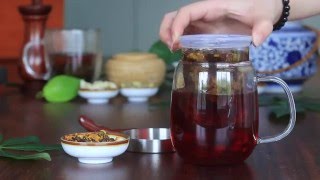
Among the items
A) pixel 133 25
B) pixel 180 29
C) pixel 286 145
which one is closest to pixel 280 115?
pixel 286 145

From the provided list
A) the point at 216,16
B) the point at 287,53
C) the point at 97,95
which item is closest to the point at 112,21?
the point at 287,53

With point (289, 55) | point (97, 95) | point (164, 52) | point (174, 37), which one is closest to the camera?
point (174, 37)

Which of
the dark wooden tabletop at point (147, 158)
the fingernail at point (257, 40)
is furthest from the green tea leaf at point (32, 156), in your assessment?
the fingernail at point (257, 40)

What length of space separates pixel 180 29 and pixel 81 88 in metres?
0.66

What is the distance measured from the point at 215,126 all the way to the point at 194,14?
0.67 ft

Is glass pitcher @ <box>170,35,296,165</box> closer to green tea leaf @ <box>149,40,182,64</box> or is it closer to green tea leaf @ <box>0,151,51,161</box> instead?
green tea leaf @ <box>0,151,51,161</box>

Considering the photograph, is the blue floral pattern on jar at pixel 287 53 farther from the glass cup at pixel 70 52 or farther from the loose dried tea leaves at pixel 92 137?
the loose dried tea leaves at pixel 92 137

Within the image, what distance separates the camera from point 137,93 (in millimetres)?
1627

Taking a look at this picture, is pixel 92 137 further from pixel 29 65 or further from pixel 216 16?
pixel 29 65

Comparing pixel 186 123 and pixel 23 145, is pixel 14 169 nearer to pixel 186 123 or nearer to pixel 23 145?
pixel 23 145

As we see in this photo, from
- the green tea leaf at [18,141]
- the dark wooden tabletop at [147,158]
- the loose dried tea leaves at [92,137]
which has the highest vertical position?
the loose dried tea leaves at [92,137]

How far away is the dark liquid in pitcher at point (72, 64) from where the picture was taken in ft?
5.94

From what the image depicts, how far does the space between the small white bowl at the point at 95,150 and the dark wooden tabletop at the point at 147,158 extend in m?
0.01

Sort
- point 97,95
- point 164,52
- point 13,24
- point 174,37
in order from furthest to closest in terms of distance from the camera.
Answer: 1. point 13,24
2. point 164,52
3. point 97,95
4. point 174,37
